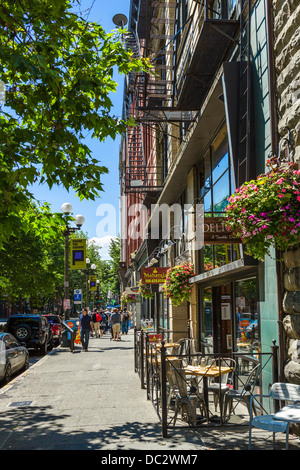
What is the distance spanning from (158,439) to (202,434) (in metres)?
0.69

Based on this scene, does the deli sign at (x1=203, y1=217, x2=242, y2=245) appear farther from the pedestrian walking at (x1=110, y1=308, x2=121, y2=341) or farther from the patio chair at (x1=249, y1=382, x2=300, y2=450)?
the pedestrian walking at (x1=110, y1=308, x2=121, y2=341)

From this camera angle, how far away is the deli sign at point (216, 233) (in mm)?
8133

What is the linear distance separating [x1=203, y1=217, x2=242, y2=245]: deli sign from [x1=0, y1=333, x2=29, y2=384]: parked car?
7.14m

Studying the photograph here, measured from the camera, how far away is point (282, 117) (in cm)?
716

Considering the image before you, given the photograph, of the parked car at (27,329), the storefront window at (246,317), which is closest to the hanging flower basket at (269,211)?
the storefront window at (246,317)

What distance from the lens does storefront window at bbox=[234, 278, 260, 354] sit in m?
8.72

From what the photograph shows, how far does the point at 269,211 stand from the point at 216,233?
232 centimetres

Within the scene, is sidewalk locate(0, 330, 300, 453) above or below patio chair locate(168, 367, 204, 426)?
below

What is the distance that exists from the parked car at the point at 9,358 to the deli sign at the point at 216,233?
23.4ft

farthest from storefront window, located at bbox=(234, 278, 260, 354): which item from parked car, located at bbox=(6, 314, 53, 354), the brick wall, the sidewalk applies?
parked car, located at bbox=(6, 314, 53, 354)

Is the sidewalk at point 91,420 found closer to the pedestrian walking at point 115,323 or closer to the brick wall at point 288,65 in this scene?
the brick wall at point 288,65

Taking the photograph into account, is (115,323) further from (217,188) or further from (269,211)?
(269,211)

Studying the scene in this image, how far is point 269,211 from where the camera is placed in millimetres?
5883

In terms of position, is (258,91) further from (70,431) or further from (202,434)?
(70,431)
